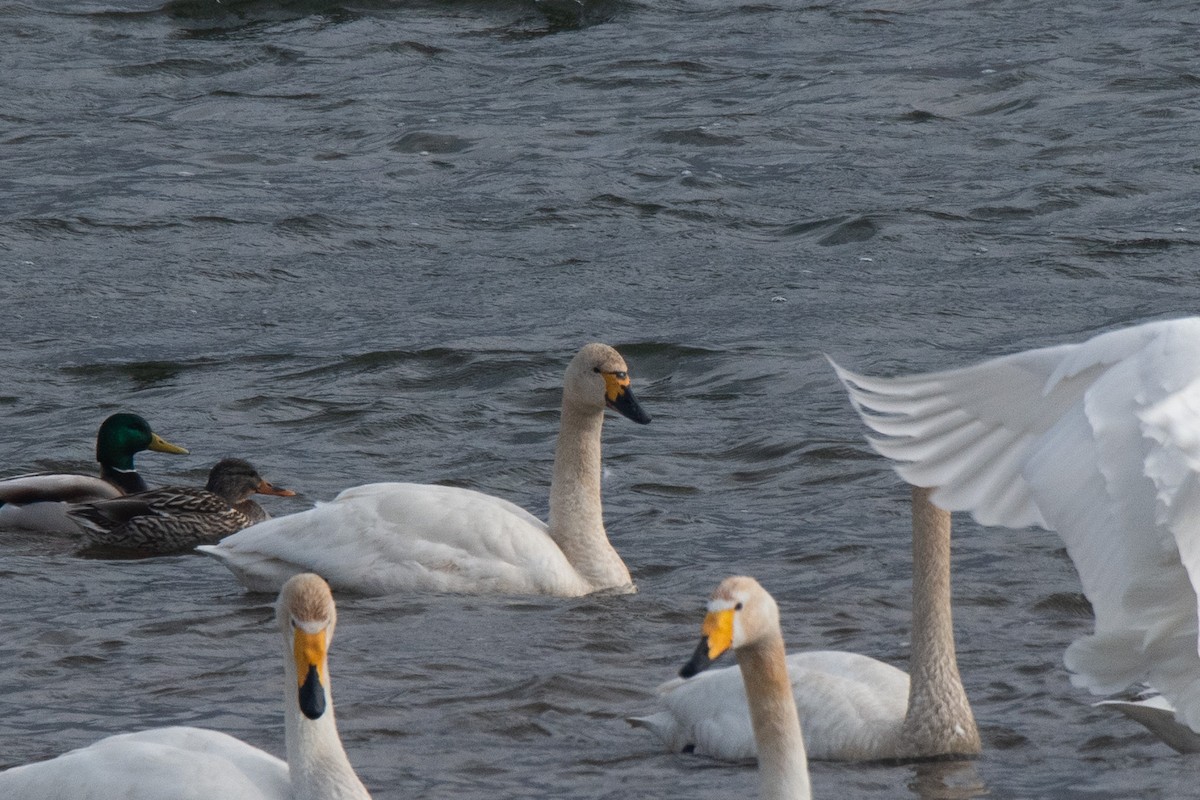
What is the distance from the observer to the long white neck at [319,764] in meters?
5.82

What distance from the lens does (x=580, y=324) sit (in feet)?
45.6

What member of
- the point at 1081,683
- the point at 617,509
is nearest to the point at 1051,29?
the point at 617,509

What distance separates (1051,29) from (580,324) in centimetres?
828

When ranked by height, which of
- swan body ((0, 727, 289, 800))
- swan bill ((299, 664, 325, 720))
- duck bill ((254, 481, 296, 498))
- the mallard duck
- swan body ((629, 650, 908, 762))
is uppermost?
swan bill ((299, 664, 325, 720))

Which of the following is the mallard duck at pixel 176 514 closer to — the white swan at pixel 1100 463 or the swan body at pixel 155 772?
the swan body at pixel 155 772

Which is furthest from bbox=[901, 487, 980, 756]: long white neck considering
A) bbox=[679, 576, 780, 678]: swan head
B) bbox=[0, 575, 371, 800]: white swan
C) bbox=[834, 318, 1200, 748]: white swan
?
bbox=[0, 575, 371, 800]: white swan

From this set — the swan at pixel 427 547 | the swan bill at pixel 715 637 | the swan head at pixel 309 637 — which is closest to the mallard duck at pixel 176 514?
the swan at pixel 427 547

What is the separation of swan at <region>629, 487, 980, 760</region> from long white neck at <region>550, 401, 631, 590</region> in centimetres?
219

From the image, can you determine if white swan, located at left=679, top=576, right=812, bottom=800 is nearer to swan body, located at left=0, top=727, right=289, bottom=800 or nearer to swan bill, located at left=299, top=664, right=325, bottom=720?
swan bill, located at left=299, top=664, right=325, bottom=720

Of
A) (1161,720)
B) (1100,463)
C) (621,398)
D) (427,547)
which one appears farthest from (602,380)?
(1100,463)

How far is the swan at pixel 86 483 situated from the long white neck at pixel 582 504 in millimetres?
2829

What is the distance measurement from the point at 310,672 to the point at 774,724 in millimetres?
1241

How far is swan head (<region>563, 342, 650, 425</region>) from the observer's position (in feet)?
31.5

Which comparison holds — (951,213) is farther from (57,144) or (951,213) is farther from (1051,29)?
(57,144)
